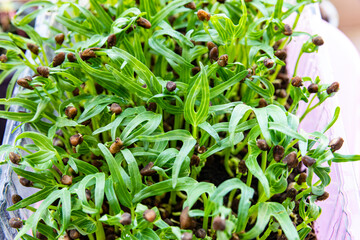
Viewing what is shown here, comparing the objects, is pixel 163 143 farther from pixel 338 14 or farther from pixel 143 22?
pixel 338 14

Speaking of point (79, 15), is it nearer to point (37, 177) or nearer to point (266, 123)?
point (37, 177)

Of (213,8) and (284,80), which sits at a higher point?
(213,8)

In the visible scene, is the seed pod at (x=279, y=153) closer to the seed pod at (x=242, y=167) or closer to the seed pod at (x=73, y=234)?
the seed pod at (x=242, y=167)

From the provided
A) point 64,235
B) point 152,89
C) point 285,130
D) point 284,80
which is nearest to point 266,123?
point 285,130

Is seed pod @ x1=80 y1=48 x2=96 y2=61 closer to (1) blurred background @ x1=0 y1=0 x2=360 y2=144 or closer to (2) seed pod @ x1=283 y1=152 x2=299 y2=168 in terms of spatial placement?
(2) seed pod @ x1=283 y1=152 x2=299 y2=168

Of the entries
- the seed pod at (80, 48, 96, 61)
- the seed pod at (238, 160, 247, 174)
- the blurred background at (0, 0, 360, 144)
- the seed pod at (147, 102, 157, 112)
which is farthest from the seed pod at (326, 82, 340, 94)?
the blurred background at (0, 0, 360, 144)

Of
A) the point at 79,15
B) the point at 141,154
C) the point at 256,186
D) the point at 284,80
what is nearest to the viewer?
the point at 141,154

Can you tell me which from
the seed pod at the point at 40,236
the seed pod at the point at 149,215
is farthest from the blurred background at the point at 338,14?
the seed pod at the point at 149,215

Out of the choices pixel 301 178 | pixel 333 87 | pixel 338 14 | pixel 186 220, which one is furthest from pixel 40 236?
pixel 338 14

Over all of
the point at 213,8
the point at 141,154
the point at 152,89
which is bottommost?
the point at 141,154
